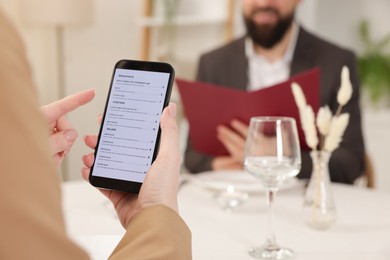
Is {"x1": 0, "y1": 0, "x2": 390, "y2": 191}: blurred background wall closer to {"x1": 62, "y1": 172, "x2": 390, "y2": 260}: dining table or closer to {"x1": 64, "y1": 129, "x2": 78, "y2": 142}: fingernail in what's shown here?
{"x1": 62, "y1": 172, "x2": 390, "y2": 260}: dining table

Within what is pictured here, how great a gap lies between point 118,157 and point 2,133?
1.99 ft

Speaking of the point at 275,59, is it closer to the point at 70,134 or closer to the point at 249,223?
the point at 249,223

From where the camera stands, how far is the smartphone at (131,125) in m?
1.06

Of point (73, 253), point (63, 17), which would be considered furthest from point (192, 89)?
point (73, 253)

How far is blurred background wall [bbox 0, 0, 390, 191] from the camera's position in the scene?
3281 millimetres

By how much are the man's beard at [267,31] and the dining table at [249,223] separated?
0.91 metres

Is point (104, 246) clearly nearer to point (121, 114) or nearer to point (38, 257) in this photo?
point (121, 114)

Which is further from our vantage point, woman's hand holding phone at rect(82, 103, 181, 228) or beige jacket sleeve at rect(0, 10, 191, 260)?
woman's hand holding phone at rect(82, 103, 181, 228)

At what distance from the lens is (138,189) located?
1.03 m

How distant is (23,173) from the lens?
0.50 meters

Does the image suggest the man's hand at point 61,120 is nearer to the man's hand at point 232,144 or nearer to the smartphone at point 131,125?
the smartphone at point 131,125

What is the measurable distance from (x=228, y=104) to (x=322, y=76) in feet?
2.52

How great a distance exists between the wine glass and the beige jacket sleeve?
813 mm

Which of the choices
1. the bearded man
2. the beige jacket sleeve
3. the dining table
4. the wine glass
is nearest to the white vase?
the dining table
